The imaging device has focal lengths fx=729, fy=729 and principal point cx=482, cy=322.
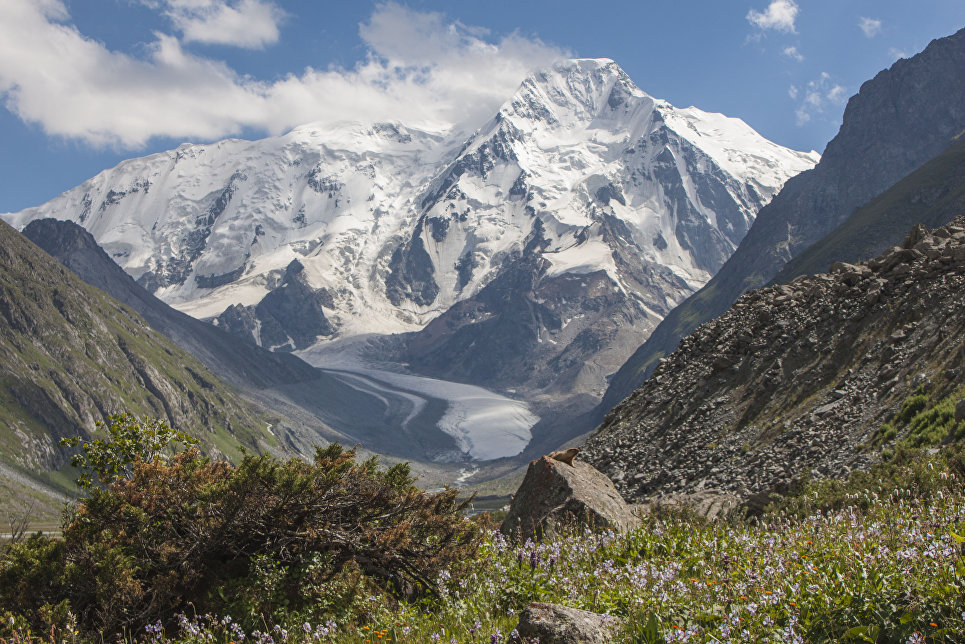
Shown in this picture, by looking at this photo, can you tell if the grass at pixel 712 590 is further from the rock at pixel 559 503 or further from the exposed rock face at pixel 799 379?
the exposed rock face at pixel 799 379

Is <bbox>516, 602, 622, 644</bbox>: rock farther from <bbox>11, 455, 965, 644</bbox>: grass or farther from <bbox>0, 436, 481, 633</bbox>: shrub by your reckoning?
<bbox>0, 436, 481, 633</bbox>: shrub

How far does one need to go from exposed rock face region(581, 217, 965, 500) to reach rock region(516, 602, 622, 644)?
1762 centimetres

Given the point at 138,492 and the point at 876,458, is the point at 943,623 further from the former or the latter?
the point at 876,458

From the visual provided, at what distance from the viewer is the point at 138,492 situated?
36.2 feet

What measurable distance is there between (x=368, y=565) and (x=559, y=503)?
665 centimetres

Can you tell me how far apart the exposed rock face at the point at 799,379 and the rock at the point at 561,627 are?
17.6 metres

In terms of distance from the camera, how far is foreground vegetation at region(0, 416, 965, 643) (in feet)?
25.5

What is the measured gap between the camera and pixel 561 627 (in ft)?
23.9

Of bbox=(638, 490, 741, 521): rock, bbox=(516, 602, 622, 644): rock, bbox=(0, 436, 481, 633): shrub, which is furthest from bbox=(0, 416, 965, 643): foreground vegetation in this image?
→ bbox=(638, 490, 741, 521): rock

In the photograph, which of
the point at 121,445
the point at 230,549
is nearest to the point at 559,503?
the point at 230,549

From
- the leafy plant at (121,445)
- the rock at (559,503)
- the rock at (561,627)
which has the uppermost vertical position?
the leafy plant at (121,445)

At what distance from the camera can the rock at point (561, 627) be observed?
23.7 ft

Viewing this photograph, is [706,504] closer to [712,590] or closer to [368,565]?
[368,565]

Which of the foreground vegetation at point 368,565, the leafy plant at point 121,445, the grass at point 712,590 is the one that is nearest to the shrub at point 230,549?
the foreground vegetation at point 368,565
